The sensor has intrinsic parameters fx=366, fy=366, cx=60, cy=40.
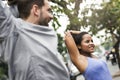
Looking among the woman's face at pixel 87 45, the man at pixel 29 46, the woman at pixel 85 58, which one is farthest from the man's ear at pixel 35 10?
the woman's face at pixel 87 45

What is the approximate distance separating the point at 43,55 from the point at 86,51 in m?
1.73

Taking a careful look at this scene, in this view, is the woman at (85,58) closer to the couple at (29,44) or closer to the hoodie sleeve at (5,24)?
the couple at (29,44)

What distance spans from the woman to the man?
1.38m

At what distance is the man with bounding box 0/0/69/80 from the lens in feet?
6.28

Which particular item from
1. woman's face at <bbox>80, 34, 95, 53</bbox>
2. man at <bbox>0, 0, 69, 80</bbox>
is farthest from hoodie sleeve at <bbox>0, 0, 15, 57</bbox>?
woman's face at <bbox>80, 34, 95, 53</bbox>

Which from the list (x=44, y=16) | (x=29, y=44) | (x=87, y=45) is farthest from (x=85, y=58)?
(x=29, y=44)

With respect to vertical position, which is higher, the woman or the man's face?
the man's face

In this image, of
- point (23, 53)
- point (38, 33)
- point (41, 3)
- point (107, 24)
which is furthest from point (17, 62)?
point (107, 24)

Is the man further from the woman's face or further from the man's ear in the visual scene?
the woman's face

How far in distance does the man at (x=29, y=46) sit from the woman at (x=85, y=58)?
138cm

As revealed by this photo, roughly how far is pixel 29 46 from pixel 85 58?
1.62 meters

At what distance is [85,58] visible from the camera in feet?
11.5

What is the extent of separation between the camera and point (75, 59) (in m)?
3.50

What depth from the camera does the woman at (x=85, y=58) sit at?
3.39m
